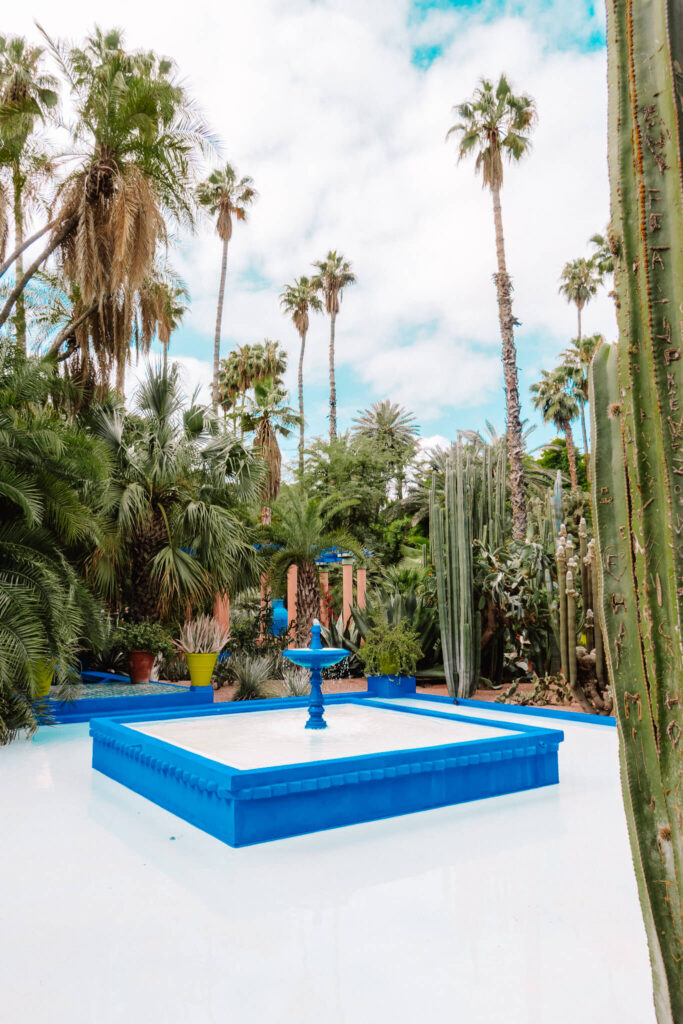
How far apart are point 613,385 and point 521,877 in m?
2.73

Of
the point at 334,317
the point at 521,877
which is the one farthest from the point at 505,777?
the point at 334,317

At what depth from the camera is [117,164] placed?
10.0 meters

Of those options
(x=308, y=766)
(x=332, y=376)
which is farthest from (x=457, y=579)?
(x=332, y=376)

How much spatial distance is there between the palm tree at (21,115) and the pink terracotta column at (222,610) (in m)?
4.75

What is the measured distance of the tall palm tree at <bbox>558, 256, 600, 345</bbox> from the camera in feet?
101

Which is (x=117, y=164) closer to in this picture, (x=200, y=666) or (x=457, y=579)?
(x=200, y=666)

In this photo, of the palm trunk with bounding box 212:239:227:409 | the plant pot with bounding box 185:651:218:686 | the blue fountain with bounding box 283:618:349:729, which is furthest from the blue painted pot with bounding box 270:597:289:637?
the palm trunk with bounding box 212:239:227:409

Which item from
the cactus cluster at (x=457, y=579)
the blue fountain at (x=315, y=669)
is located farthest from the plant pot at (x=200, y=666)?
the blue fountain at (x=315, y=669)

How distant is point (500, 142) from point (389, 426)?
1040cm

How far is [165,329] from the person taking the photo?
473 inches

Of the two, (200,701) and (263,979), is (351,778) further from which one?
(200,701)

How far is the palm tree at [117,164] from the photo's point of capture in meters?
9.80

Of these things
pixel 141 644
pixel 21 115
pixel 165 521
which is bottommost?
pixel 141 644

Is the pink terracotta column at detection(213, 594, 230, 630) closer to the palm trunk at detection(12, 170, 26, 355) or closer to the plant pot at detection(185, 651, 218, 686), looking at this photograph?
Answer: the plant pot at detection(185, 651, 218, 686)
